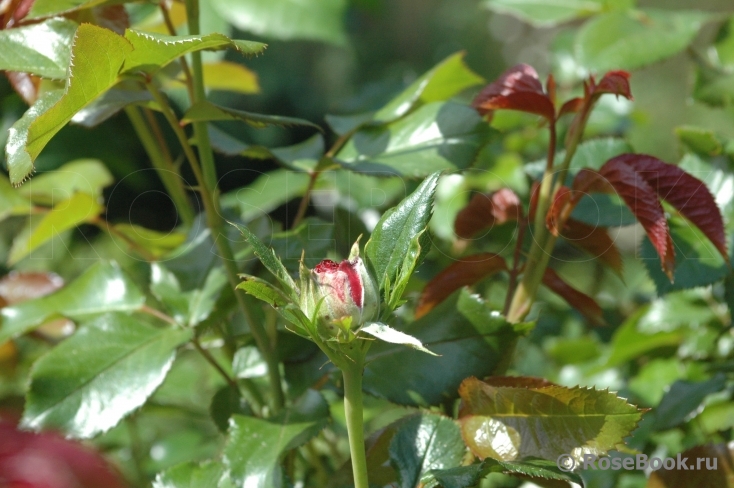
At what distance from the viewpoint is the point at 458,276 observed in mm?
464

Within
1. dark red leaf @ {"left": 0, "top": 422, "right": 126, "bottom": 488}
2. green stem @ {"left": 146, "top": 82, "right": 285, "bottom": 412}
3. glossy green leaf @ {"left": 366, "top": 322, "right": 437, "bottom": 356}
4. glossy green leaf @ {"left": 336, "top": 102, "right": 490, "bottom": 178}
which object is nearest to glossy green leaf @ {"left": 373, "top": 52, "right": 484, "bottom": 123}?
glossy green leaf @ {"left": 336, "top": 102, "right": 490, "bottom": 178}

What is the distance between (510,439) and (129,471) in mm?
517

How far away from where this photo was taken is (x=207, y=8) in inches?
35.7

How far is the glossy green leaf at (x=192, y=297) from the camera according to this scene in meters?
0.46

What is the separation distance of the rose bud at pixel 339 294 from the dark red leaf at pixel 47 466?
0.11m

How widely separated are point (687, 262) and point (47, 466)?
0.43 meters

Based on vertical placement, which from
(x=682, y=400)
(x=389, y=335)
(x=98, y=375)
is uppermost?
(x=389, y=335)

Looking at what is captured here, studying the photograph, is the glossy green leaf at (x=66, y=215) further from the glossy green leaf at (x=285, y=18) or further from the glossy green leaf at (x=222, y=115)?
the glossy green leaf at (x=285, y=18)

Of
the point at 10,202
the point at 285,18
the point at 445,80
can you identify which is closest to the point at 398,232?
the point at 445,80

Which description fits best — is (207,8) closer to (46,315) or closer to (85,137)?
(85,137)

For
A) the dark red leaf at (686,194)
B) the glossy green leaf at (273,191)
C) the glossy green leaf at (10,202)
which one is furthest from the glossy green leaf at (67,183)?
the dark red leaf at (686,194)

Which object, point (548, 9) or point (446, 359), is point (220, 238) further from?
point (548, 9)

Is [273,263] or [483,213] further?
[483,213]

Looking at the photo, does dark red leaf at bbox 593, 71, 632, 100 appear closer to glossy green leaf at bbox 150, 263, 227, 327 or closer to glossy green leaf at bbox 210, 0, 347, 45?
glossy green leaf at bbox 150, 263, 227, 327
